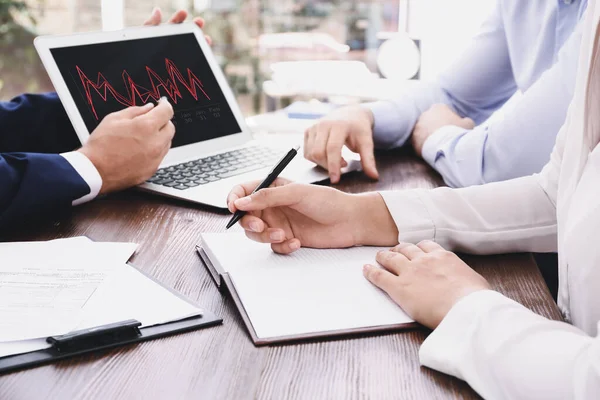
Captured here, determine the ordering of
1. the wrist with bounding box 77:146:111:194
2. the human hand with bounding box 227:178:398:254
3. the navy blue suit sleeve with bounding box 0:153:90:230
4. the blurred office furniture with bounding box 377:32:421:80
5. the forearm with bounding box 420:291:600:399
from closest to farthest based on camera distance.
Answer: the forearm with bounding box 420:291:600:399
the human hand with bounding box 227:178:398:254
the navy blue suit sleeve with bounding box 0:153:90:230
the wrist with bounding box 77:146:111:194
the blurred office furniture with bounding box 377:32:421:80

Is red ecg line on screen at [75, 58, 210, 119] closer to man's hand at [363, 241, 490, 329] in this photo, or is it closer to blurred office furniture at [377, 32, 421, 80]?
man's hand at [363, 241, 490, 329]

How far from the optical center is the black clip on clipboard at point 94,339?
0.57 metres

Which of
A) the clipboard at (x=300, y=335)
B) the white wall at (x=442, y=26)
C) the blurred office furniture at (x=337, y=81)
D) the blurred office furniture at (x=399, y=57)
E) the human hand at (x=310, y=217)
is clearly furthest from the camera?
the white wall at (x=442, y=26)

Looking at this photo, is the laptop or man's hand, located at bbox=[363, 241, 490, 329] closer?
man's hand, located at bbox=[363, 241, 490, 329]

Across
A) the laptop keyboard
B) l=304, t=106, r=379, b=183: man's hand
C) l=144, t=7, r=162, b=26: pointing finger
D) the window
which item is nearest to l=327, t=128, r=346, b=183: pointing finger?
l=304, t=106, r=379, b=183: man's hand

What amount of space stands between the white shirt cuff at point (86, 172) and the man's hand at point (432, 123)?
25.9 inches

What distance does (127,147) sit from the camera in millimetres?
1058

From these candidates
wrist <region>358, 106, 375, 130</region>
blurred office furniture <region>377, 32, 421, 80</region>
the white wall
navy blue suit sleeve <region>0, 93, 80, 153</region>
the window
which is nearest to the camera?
navy blue suit sleeve <region>0, 93, 80, 153</region>

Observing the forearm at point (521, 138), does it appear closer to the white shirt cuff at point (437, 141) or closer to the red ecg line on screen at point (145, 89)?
the white shirt cuff at point (437, 141)

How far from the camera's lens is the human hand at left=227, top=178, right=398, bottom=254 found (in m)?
0.80

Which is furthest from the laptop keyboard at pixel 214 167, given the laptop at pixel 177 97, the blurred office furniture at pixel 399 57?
the blurred office furniture at pixel 399 57

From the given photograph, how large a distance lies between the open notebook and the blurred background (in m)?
1.61

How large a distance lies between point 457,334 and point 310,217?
0.29 meters

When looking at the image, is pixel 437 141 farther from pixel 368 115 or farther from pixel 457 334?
pixel 457 334
